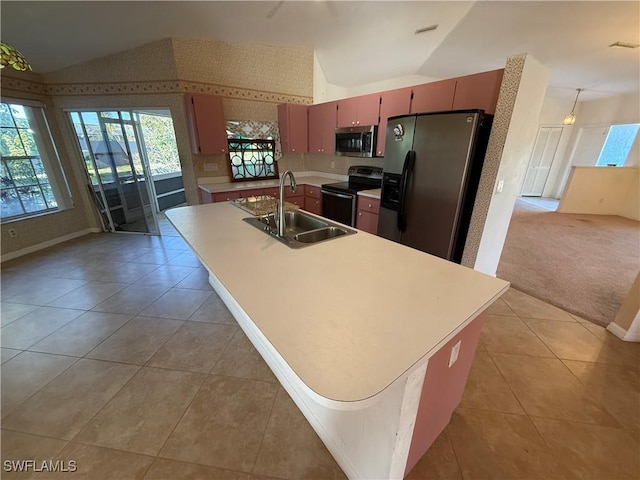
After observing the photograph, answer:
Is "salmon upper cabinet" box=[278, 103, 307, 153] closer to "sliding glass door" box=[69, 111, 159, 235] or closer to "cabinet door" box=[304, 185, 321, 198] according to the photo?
"cabinet door" box=[304, 185, 321, 198]

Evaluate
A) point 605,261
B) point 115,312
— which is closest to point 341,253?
point 115,312

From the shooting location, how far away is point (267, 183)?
3.94 meters

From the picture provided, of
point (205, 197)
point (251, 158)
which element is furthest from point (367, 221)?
point (205, 197)

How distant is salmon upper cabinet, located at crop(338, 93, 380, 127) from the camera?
3210 mm

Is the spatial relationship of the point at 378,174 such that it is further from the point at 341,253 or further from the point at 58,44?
the point at 58,44

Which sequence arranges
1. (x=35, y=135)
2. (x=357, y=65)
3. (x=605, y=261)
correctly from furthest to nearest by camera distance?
1. (x=357, y=65)
2. (x=35, y=135)
3. (x=605, y=261)

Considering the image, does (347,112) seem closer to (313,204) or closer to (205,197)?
(313,204)

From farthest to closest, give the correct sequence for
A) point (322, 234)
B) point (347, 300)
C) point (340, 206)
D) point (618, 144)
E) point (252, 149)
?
point (618, 144) → point (252, 149) → point (340, 206) → point (322, 234) → point (347, 300)

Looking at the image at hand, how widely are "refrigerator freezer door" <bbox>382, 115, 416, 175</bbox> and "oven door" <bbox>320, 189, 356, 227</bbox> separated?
0.79 meters

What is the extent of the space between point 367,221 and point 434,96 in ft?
4.96

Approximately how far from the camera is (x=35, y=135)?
3723 millimetres

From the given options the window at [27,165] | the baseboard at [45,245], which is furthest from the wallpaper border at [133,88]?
the baseboard at [45,245]

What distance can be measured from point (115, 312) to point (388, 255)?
8.52 feet

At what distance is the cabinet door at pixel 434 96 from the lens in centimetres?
241
